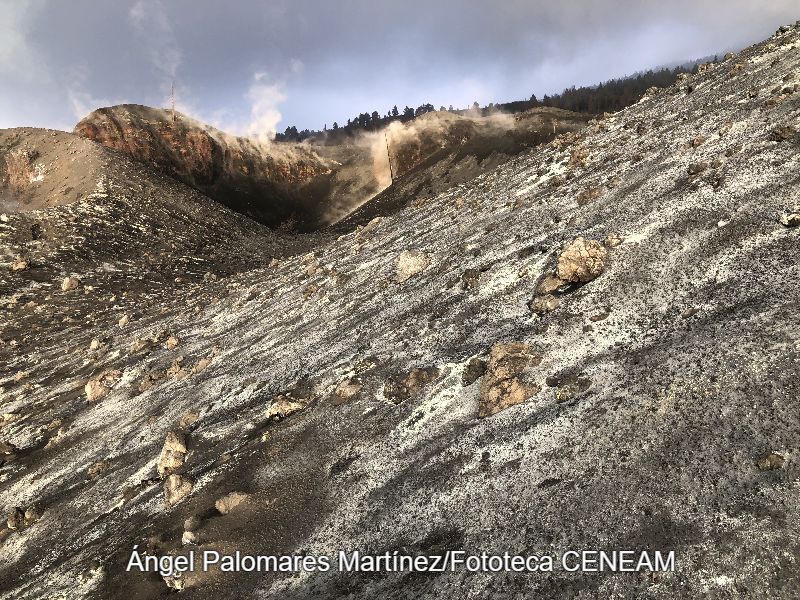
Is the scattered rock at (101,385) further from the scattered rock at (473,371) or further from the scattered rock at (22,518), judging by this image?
the scattered rock at (473,371)

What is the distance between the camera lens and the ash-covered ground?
873 centimetres

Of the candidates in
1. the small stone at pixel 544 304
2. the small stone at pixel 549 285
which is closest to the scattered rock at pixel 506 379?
the small stone at pixel 544 304

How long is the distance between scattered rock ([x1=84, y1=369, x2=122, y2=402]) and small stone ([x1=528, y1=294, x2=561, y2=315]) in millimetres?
21163

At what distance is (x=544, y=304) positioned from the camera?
15.2 meters

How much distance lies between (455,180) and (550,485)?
3215 inches

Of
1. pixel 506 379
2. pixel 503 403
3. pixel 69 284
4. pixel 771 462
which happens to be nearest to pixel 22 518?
pixel 503 403

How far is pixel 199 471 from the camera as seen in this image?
596 inches

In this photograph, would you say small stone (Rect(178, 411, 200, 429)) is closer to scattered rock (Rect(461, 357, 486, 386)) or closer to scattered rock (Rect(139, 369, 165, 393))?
scattered rock (Rect(139, 369, 165, 393))

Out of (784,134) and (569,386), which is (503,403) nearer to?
(569,386)

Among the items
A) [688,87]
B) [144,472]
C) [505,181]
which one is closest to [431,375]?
[144,472]

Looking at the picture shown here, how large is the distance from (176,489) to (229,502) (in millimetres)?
2419

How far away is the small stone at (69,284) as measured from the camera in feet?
140

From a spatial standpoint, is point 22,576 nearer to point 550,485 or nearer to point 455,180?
point 550,485

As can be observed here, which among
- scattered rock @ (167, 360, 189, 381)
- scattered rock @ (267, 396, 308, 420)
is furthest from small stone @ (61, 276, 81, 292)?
scattered rock @ (267, 396, 308, 420)
